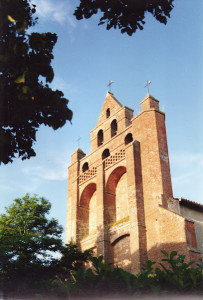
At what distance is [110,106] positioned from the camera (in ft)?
88.5

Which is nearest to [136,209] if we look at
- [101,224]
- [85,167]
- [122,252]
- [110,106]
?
[122,252]

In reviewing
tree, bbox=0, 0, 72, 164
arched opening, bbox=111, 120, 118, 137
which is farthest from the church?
tree, bbox=0, 0, 72, 164

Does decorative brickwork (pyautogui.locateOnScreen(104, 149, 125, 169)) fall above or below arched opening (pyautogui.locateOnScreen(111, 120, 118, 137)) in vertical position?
below

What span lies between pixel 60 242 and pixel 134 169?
20.6 feet

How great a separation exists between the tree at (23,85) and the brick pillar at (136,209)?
12704 mm

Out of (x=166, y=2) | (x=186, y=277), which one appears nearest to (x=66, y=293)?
(x=186, y=277)

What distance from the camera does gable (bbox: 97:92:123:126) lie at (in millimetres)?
26109

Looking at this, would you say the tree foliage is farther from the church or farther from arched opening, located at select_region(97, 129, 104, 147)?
arched opening, located at select_region(97, 129, 104, 147)

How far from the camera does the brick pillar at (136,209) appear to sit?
57.9 ft

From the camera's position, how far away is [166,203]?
1834 centimetres

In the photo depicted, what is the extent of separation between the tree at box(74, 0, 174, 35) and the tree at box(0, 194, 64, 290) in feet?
42.8

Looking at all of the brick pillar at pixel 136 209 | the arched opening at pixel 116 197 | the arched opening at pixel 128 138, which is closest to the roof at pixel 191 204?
the brick pillar at pixel 136 209

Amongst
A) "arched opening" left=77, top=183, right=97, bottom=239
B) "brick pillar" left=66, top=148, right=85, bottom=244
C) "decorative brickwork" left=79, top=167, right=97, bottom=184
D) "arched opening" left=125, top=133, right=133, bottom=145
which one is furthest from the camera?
"decorative brickwork" left=79, top=167, right=97, bottom=184

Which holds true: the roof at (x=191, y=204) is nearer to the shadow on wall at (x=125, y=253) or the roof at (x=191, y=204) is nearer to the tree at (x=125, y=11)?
the shadow on wall at (x=125, y=253)
